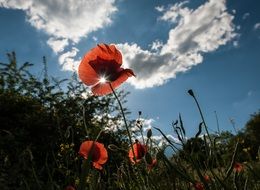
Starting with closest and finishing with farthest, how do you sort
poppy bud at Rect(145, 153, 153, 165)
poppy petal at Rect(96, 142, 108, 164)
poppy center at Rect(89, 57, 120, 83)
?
poppy bud at Rect(145, 153, 153, 165) → poppy center at Rect(89, 57, 120, 83) → poppy petal at Rect(96, 142, 108, 164)

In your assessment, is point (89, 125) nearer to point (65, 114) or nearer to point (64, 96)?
point (65, 114)

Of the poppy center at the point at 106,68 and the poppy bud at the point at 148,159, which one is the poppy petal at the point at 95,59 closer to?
the poppy center at the point at 106,68

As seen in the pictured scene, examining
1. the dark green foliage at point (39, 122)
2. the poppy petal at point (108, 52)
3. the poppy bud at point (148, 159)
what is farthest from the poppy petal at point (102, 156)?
the dark green foliage at point (39, 122)

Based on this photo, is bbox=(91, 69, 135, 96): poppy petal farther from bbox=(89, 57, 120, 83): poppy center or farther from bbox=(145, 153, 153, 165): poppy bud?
bbox=(145, 153, 153, 165): poppy bud

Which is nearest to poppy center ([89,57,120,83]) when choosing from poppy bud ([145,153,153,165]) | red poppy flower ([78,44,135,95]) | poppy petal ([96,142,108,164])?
red poppy flower ([78,44,135,95])

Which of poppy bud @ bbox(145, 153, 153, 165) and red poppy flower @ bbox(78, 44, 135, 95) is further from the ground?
red poppy flower @ bbox(78, 44, 135, 95)

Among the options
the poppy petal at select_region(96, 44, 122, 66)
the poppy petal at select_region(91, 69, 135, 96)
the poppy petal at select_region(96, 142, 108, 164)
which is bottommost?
the poppy petal at select_region(96, 142, 108, 164)

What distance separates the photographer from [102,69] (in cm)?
225

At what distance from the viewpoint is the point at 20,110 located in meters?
8.45

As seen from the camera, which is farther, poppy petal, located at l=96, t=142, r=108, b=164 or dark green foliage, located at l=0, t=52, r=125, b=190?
dark green foliage, located at l=0, t=52, r=125, b=190

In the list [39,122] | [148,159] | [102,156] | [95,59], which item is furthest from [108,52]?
[39,122]

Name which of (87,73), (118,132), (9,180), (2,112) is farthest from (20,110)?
(87,73)

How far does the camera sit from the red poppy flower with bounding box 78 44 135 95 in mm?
2209

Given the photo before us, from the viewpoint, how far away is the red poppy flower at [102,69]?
2209 mm
